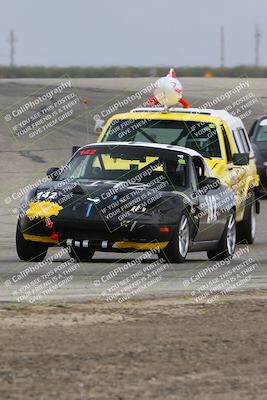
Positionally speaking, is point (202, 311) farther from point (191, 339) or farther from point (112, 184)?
point (112, 184)

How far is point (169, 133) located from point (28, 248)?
4876mm

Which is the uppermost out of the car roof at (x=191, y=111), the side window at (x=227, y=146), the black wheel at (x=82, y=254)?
the car roof at (x=191, y=111)

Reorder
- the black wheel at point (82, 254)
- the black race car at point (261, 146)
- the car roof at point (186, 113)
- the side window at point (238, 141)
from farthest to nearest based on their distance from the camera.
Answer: the black race car at point (261, 146), the side window at point (238, 141), the car roof at point (186, 113), the black wheel at point (82, 254)

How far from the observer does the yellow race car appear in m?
18.5

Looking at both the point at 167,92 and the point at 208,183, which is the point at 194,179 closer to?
the point at 208,183

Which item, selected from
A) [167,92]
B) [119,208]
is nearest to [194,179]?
[119,208]

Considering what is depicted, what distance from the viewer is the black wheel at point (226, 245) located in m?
16.3

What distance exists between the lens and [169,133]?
18922mm

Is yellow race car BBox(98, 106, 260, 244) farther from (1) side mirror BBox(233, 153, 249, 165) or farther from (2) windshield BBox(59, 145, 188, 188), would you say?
(2) windshield BBox(59, 145, 188, 188)

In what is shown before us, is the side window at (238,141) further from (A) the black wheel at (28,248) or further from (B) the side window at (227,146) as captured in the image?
(A) the black wheel at (28,248)

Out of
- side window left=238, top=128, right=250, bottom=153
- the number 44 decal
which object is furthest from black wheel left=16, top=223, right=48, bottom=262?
side window left=238, top=128, right=250, bottom=153

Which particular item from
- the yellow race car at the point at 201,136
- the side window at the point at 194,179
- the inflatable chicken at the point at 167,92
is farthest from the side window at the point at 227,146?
the side window at the point at 194,179

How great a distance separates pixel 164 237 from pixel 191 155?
203 cm

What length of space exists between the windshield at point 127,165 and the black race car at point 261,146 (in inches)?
409
